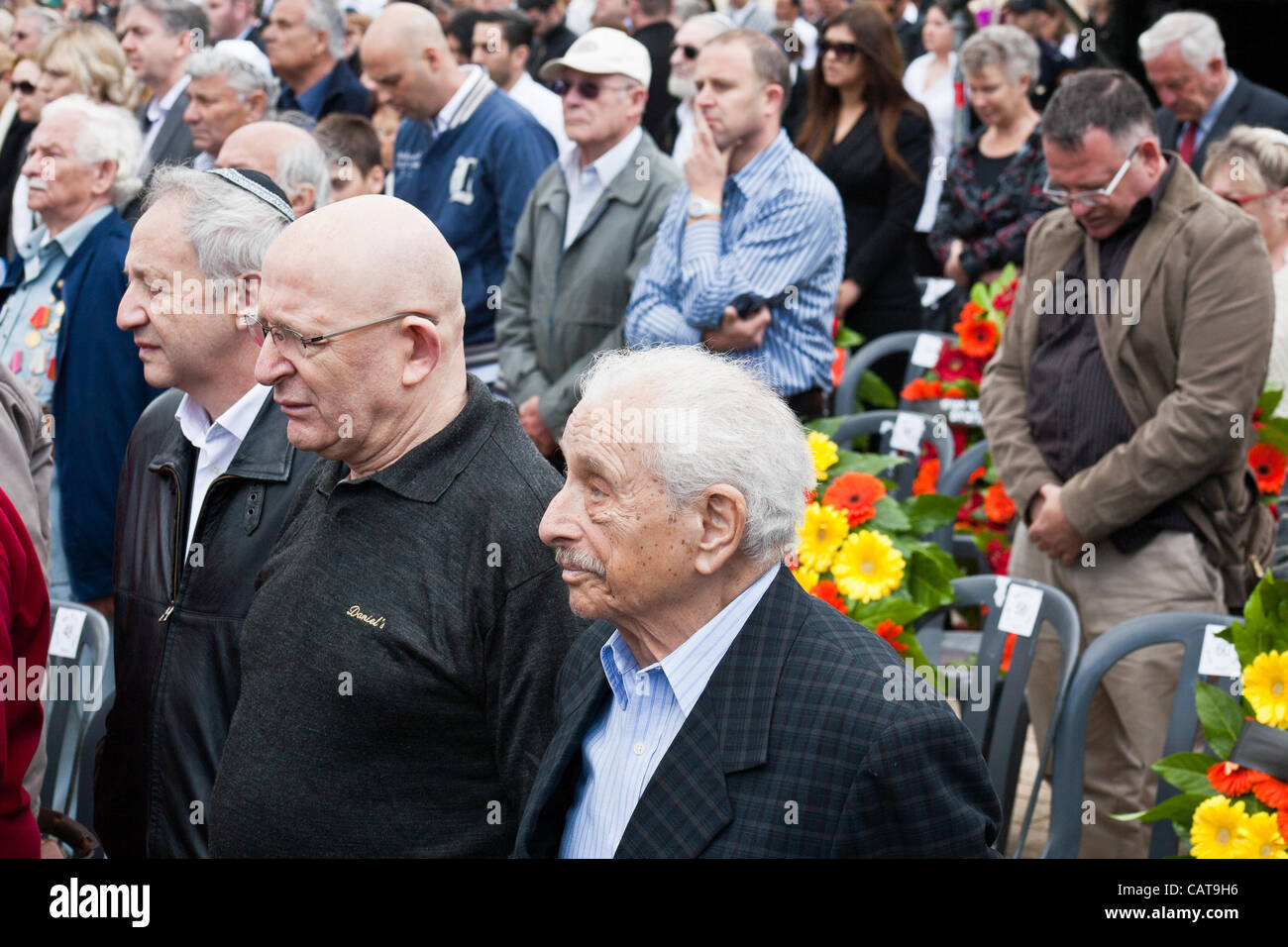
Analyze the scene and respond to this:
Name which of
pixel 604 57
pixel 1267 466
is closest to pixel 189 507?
pixel 604 57

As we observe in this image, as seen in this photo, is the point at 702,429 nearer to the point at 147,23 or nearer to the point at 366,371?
the point at 366,371

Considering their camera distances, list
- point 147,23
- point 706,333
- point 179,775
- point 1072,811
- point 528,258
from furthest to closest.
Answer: point 147,23 → point 528,258 → point 706,333 → point 1072,811 → point 179,775

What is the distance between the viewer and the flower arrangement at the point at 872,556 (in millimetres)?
3389

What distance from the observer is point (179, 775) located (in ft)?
8.18

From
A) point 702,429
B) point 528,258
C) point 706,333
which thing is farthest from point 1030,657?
point 528,258

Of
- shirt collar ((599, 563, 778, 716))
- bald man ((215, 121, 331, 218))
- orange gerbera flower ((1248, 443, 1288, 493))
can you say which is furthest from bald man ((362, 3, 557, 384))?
shirt collar ((599, 563, 778, 716))

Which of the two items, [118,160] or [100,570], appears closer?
[100,570]

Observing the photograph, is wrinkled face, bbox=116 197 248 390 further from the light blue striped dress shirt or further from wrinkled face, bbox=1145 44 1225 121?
wrinkled face, bbox=1145 44 1225 121

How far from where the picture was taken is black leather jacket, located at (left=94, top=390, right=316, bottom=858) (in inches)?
97.2

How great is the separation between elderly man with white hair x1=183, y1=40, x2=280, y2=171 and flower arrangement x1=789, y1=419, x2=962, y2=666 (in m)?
3.35

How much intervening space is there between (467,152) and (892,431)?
73.5 inches

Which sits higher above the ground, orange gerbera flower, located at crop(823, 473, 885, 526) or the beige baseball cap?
the beige baseball cap

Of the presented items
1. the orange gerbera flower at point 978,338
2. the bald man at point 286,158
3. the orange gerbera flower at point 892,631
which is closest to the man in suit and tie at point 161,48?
the bald man at point 286,158
